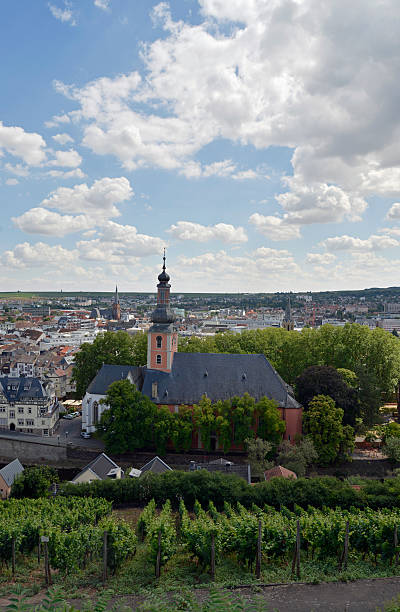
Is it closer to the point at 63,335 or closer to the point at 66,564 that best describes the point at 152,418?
the point at 66,564

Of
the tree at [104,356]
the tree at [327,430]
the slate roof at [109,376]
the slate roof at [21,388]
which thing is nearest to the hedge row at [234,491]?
the tree at [327,430]

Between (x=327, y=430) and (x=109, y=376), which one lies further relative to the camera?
(x=109, y=376)

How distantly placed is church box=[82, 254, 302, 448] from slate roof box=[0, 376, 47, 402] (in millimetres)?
7322

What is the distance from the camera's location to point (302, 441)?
40312 mm

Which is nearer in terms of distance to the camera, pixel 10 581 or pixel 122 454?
pixel 10 581

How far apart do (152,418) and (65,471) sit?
1130 cm

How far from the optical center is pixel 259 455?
40.4m

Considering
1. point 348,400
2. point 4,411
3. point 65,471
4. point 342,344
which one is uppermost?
point 342,344

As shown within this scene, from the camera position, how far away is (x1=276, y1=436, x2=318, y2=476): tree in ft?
121

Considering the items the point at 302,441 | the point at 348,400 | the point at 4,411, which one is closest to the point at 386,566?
the point at 302,441

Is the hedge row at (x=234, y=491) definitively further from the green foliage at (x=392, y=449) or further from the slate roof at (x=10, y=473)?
the green foliage at (x=392, y=449)

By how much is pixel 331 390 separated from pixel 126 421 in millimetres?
20306

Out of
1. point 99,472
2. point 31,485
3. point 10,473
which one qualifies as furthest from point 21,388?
point 99,472

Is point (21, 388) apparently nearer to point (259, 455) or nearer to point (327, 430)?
point (259, 455)
